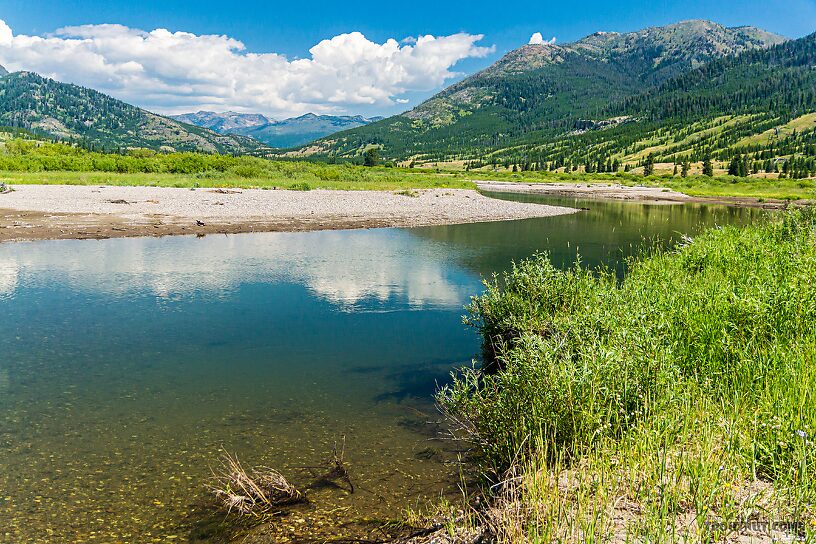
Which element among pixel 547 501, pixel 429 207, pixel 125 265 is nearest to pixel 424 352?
pixel 547 501

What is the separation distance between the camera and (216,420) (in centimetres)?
1155

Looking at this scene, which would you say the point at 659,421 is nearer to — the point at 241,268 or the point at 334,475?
the point at 334,475

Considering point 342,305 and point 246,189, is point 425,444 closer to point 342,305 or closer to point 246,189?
point 342,305

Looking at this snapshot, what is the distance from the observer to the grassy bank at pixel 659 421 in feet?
18.4

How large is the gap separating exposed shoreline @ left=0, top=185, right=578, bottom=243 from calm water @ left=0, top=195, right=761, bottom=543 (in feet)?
33.3

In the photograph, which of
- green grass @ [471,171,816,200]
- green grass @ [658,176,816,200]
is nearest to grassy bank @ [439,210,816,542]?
green grass @ [471,171,816,200]

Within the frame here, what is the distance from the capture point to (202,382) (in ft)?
44.9

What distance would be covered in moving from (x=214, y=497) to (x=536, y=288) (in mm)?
9799

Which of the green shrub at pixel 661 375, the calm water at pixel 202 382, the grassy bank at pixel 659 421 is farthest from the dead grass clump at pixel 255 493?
the green shrub at pixel 661 375

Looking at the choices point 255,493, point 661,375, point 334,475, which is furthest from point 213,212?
point 661,375

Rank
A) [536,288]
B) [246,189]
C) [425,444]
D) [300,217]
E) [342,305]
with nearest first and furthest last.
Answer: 1. [425,444]
2. [536,288]
3. [342,305]
4. [300,217]
5. [246,189]

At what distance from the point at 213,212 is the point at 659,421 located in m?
49.3

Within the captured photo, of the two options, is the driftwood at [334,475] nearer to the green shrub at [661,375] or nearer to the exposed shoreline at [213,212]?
the green shrub at [661,375]

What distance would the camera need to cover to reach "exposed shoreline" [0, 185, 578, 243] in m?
40.1
